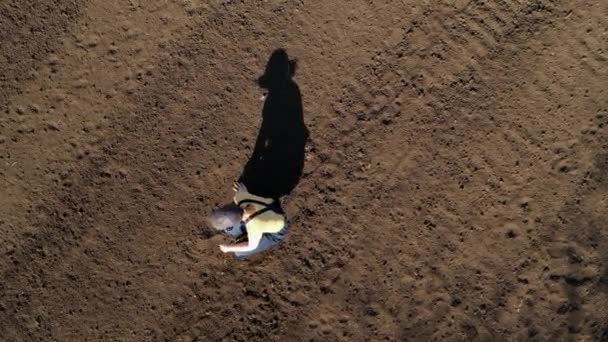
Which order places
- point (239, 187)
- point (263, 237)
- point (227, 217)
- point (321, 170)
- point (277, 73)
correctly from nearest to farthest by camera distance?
point (227, 217) → point (263, 237) → point (239, 187) → point (321, 170) → point (277, 73)

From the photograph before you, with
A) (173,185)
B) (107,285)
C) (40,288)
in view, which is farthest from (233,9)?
(40,288)

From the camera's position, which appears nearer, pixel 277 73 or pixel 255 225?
pixel 255 225

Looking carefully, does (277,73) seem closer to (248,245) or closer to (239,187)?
(239,187)

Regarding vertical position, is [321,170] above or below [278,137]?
below

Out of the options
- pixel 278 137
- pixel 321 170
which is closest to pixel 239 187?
pixel 278 137

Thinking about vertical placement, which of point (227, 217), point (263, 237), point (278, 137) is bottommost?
point (263, 237)

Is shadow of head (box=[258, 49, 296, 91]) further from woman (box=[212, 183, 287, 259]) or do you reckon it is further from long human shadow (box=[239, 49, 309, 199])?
woman (box=[212, 183, 287, 259])

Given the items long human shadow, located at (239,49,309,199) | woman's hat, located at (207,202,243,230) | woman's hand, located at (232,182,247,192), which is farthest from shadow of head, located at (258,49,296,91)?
woman's hat, located at (207,202,243,230)
